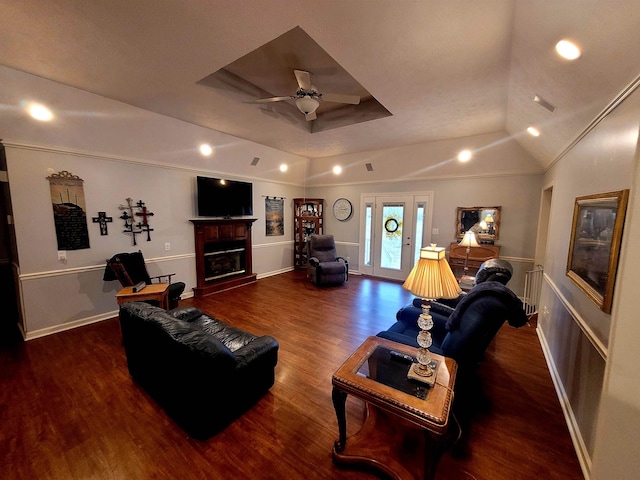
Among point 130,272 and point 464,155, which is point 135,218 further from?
point 464,155

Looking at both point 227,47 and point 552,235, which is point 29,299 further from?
point 552,235

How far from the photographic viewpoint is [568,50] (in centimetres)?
158

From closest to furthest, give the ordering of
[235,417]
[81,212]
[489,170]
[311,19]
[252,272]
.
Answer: [311,19] → [235,417] → [81,212] → [489,170] → [252,272]

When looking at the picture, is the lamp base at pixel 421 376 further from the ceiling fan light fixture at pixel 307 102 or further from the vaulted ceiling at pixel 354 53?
the ceiling fan light fixture at pixel 307 102

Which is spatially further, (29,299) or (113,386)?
(29,299)

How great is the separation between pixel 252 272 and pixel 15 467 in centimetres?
443

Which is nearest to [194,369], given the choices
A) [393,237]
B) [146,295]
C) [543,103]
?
[146,295]

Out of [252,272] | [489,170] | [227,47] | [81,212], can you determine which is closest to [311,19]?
[227,47]

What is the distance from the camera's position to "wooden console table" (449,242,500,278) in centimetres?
466

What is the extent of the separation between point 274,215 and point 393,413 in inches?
220

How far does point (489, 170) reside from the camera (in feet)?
15.2

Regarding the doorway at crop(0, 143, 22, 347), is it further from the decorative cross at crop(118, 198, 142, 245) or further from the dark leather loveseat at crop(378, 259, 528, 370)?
the dark leather loveseat at crop(378, 259, 528, 370)

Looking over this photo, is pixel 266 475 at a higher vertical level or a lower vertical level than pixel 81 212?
lower

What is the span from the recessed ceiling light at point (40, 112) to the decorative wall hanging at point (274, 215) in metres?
3.78
